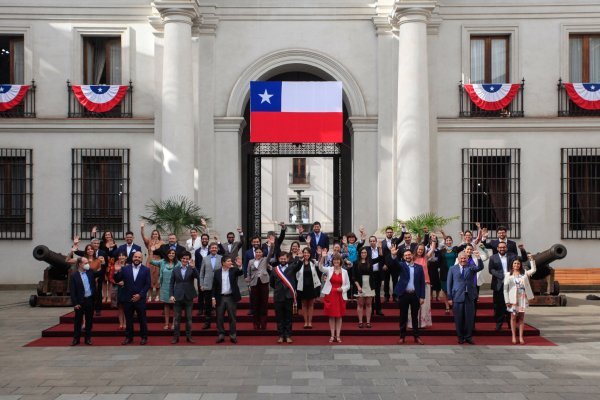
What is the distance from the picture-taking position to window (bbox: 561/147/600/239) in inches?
776

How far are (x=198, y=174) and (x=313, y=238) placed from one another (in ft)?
16.3

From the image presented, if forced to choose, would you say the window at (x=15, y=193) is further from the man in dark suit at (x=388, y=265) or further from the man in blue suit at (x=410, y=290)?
the man in blue suit at (x=410, y=290)

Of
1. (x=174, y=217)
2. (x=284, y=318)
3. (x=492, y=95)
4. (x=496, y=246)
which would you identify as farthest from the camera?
(x=492, y=95)

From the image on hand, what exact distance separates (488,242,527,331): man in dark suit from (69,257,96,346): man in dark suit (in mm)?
7590

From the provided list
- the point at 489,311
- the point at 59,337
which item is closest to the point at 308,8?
the point at 489,311

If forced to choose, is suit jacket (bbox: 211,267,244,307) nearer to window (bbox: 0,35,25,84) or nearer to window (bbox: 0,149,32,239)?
window (bbox: 0,149,32,239)

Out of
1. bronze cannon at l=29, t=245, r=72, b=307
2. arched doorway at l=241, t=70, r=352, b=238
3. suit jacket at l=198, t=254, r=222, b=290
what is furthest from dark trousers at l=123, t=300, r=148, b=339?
arched doorway at l=241, t=70, r=352, b=238

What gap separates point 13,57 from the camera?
804 inches

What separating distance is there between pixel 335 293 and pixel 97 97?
10566mm

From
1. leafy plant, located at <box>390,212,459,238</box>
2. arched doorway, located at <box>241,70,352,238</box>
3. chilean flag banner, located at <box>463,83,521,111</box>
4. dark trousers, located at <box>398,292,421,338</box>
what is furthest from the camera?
arched doorway, located at <box>241,70,352,238</box>

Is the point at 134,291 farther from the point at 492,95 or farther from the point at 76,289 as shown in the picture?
the point at 492,95

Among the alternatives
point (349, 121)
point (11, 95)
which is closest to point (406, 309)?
point (349, 121)

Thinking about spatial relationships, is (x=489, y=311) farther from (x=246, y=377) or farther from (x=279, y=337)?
(x=246, y=377)

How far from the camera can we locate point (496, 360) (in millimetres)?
11422
